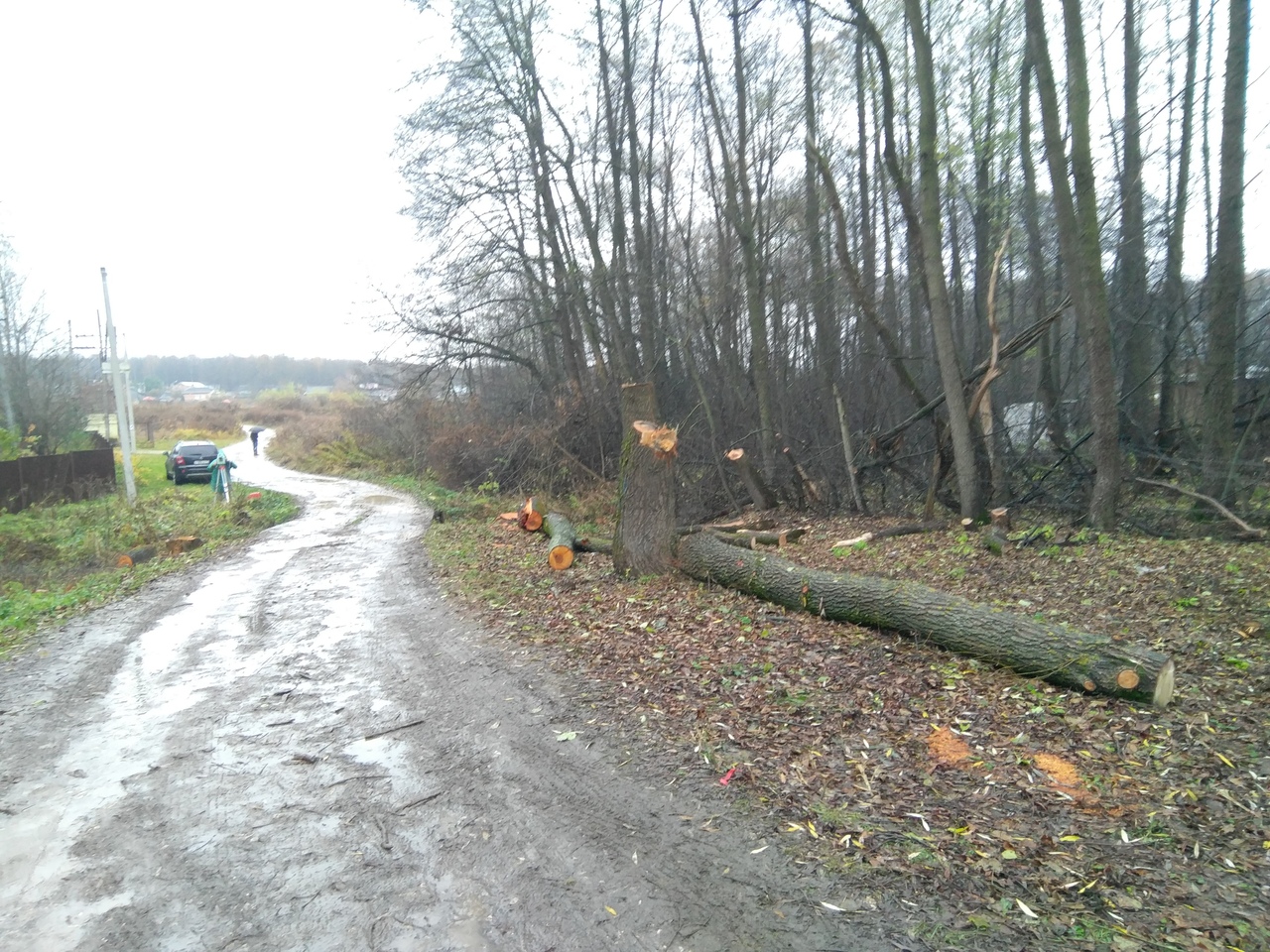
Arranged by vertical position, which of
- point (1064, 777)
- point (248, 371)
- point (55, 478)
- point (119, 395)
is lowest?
point (1064, 777)

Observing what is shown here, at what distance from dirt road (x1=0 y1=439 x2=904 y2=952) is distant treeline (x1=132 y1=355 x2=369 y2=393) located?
101205mm

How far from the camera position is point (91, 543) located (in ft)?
51.3

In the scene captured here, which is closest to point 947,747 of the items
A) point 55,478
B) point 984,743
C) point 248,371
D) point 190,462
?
point 984,743

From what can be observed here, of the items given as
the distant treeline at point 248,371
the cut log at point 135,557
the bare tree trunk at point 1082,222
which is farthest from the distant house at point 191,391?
the bare tree trunk at point 1082,222

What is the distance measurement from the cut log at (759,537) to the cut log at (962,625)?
202 centimetres

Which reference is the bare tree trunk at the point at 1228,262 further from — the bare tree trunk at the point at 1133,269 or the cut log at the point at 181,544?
the cut log at the point at 181,544

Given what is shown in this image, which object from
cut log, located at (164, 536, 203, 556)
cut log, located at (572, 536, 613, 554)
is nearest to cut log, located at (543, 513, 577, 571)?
cut log, located at (572, 536, 613, 554)

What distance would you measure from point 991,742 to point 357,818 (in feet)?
12.2

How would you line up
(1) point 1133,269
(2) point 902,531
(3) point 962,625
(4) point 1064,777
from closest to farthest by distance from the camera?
(4) point 1064,777
(3) point 962,625
(2) point 902,531
(1) point 1133,269

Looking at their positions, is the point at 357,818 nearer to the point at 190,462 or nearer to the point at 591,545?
the point at 591,545

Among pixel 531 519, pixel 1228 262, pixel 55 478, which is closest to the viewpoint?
pixel 1228 262

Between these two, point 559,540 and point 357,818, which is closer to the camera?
point 357,818

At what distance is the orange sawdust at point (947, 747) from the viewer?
4.73m

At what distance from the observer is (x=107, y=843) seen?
13.8 ft
